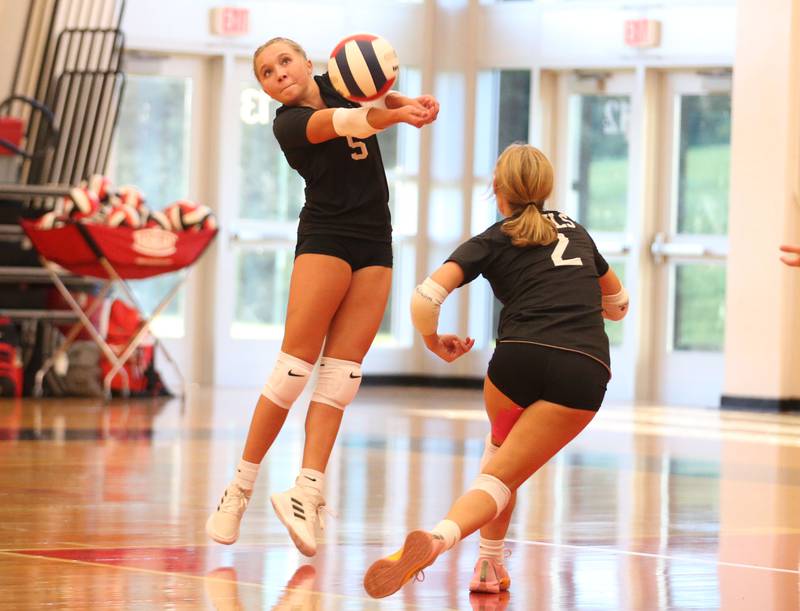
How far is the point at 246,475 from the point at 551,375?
901 millimetres

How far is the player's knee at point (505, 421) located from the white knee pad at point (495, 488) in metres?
0.17

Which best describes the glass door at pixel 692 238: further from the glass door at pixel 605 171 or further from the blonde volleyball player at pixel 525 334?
the blonde volleyball player at pixel 525 334

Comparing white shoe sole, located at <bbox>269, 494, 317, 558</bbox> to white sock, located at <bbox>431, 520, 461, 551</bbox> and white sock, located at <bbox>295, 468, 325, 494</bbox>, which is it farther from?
white sock, located at <bbox>431, 520, 461, 551</bbox>

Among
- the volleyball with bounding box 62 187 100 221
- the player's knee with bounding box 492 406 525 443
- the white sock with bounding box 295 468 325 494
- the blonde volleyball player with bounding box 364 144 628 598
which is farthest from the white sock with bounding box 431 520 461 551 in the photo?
the volleyball with bounding box 62 187 100 221

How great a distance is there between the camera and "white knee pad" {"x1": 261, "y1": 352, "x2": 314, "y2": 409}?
3.48m

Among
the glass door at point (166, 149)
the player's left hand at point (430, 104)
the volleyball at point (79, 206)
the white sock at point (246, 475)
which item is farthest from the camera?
the glass door at point (166, 149)

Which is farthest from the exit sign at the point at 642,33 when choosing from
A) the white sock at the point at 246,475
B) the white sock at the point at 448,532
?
the white sock at the point at 448,532

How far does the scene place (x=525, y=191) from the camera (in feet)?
9.93

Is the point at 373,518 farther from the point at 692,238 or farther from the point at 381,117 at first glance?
the point at 692,238

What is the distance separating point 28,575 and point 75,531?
66 cm

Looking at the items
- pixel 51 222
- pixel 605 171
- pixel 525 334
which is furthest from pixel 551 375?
pixel 605 171

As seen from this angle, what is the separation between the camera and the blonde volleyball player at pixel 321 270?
3.45 meters

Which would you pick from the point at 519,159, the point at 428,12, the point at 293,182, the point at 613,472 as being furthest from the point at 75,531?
the point at 428,12

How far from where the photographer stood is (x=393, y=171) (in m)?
11.7
